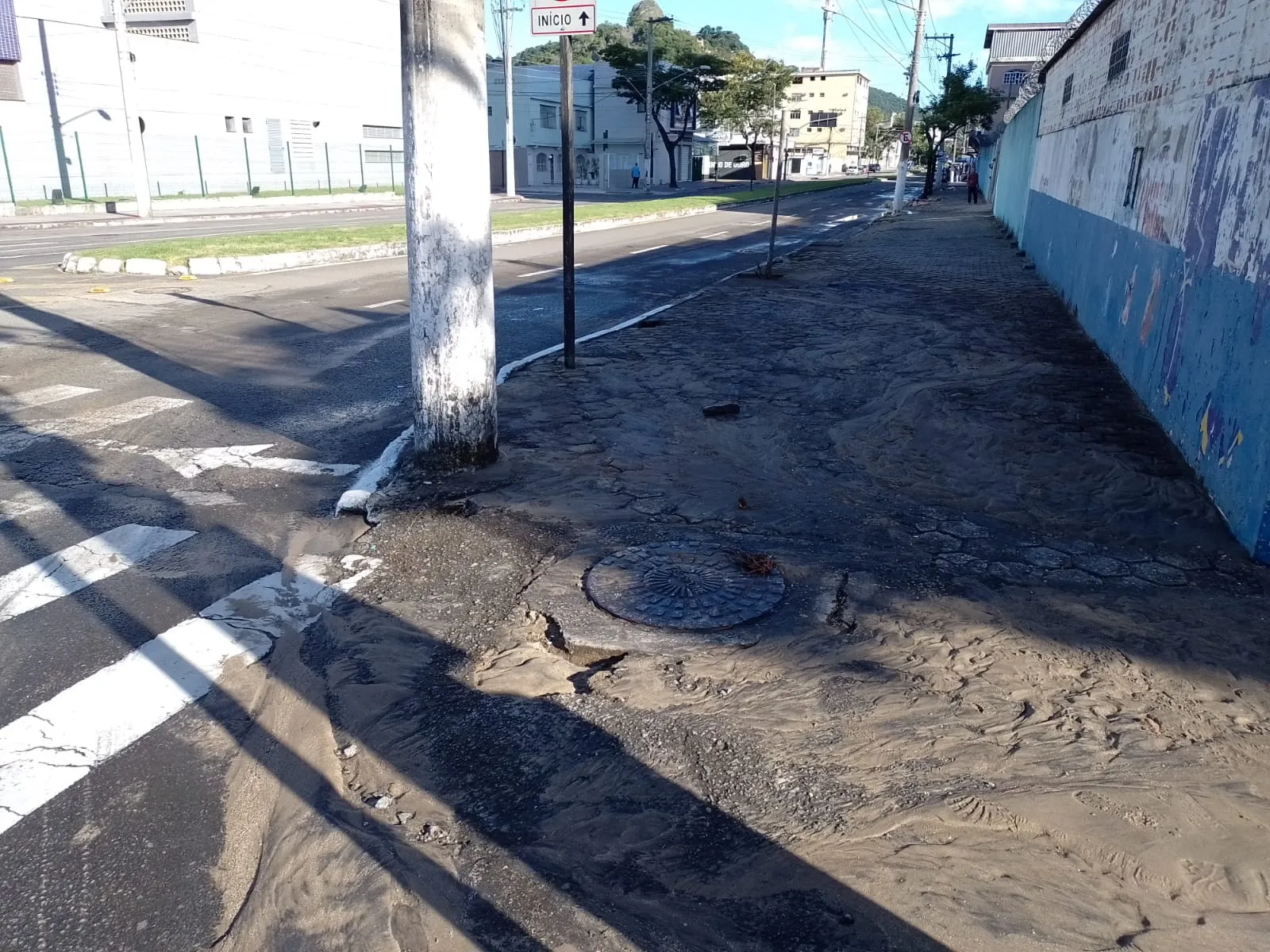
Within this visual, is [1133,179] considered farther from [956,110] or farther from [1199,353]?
[956,110]

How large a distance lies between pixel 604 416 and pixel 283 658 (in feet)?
13.7

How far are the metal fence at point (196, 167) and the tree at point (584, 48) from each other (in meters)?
24.7

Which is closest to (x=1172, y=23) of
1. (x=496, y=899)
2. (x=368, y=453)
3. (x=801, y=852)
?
(x=368, y=453)

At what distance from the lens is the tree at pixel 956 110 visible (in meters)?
45.4

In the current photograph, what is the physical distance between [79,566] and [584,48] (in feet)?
320

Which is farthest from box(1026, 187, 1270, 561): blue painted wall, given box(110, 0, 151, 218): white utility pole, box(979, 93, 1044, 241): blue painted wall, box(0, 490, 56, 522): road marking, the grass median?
box(110, 0, 151, 218): white utility pole

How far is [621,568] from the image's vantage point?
5062mm

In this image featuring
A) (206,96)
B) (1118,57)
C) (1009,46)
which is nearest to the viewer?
(1118,57)

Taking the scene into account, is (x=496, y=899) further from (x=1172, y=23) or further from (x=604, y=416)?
(x=1172, y=23)

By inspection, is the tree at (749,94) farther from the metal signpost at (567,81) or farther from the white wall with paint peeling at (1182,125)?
the metal signpost at (567,81)

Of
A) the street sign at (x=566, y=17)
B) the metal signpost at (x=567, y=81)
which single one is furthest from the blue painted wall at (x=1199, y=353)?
the street sign at (x=566, y=17)

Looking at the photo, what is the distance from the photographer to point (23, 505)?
589cm

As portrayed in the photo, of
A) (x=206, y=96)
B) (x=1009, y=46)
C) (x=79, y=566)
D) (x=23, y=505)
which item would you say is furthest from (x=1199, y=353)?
(x=1009, y=46)

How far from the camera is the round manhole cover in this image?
4.56m
